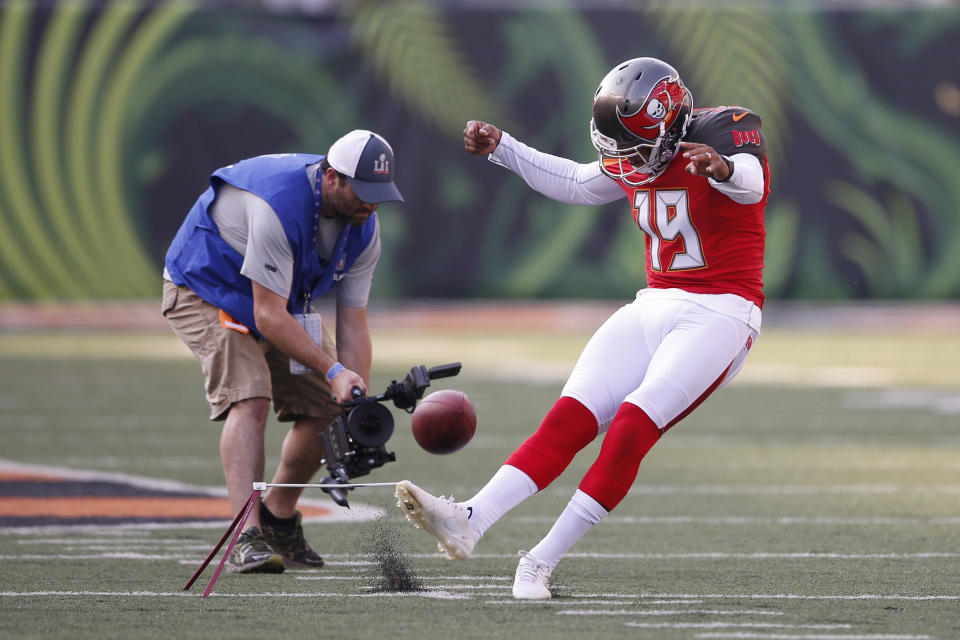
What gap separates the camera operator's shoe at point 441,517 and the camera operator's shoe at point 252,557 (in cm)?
91

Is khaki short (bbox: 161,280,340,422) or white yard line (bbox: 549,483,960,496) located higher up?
khaki short (bbox: 161,280,340,422)

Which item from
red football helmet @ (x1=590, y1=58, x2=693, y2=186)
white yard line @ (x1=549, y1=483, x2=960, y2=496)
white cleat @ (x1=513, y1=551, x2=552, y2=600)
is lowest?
white yard line @ (x1=549, y1=483, x2=960, y2=496)

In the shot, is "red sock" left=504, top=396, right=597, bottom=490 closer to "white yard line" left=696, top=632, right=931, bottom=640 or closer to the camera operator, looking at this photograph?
the camera operator

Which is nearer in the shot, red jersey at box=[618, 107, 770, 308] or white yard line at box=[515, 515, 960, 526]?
red jersey at box=[618, 107, 770, 308]

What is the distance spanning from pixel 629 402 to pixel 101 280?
50.7ft

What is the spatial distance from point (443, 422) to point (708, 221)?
1144 millimetres

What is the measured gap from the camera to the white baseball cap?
5.81 m

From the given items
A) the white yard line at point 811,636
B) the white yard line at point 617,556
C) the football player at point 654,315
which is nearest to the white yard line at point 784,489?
the white yard line at point 617,556

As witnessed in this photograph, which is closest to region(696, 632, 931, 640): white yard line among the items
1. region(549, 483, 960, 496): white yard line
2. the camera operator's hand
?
the camera operator's hand

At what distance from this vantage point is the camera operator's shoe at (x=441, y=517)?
516cm

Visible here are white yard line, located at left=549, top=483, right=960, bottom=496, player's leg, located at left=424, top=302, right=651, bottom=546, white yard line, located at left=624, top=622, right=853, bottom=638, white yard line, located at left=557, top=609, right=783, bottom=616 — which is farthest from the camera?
white yard line, located at left=549, top=483, right=960, bottom=496

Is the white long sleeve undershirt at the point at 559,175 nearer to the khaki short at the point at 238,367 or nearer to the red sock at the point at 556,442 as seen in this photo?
the red sock at the point at 556,442

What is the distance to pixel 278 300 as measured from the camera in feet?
19.4

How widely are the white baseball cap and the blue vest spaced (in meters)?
0.20
